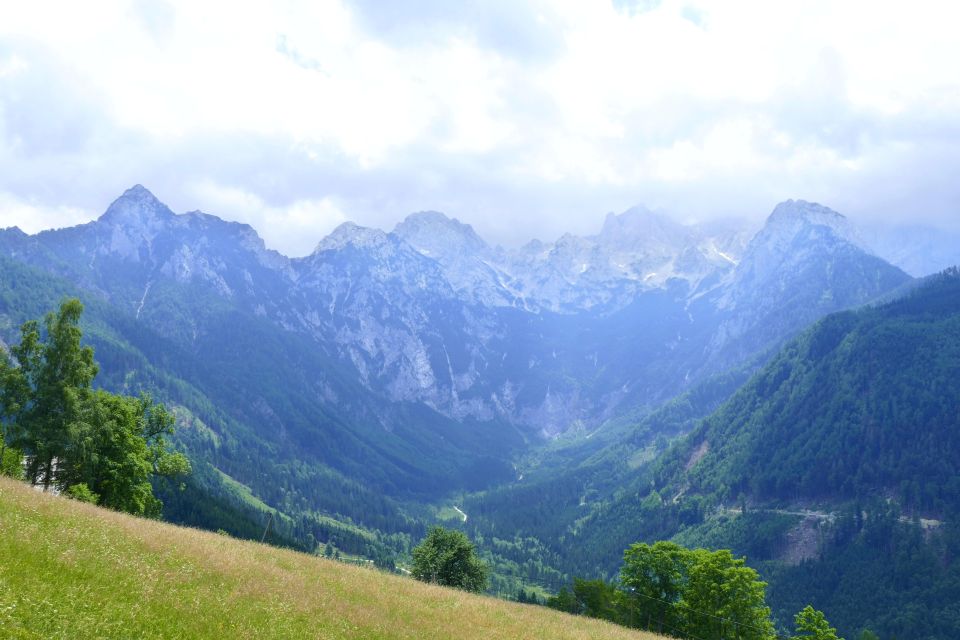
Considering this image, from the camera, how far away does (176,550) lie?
27594 millimetres

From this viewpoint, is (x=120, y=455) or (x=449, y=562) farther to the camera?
(x=449, y=562)

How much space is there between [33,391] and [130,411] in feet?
39.6

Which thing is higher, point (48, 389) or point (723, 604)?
point (48, 389)

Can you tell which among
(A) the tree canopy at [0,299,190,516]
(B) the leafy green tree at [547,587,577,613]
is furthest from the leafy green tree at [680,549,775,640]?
(A) the tree canopy at [0,299,190,516]

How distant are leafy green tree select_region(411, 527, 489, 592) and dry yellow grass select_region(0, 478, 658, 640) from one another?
57015mm

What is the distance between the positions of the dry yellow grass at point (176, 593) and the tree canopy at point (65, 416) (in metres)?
28.7

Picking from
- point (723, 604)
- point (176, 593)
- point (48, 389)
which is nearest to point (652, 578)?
point (723, 604)

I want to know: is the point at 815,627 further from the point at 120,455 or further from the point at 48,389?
the point at 48,389

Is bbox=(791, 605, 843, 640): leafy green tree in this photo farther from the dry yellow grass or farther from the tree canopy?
the tree canopy

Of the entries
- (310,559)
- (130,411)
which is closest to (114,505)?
(130,411)

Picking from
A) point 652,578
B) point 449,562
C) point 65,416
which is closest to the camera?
point 65,416

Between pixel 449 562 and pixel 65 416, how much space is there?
55559 mm

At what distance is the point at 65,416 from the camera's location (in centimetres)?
5641

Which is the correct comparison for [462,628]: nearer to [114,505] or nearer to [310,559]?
[310,559]
